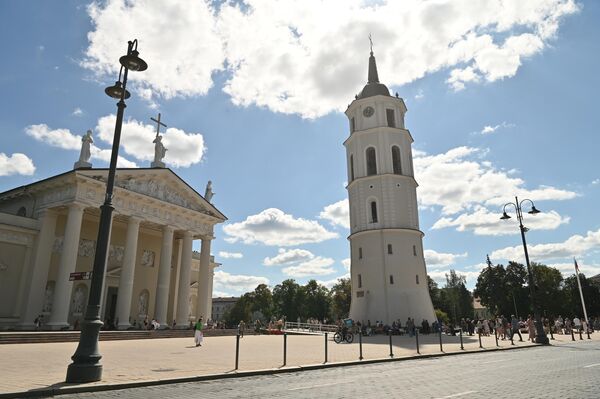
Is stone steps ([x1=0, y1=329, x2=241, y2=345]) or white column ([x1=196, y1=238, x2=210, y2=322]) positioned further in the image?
white column ([x1=196, y1=238, x2=210, y2=322])

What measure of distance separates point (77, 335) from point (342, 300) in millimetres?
72487

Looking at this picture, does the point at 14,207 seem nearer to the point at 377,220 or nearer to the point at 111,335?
the point at 111,335

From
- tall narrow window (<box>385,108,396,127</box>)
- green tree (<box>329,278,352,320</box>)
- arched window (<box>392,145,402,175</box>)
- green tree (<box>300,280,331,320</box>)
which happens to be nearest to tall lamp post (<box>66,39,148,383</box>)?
arched window (<box>392,145,402,175</box>)

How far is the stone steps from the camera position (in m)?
21.1

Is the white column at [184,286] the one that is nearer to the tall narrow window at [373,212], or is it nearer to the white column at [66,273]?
the white column at [66,273]

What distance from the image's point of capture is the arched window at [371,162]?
4597cm

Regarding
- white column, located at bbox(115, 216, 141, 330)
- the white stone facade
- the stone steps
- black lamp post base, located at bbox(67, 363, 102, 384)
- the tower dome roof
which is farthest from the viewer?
the tower dome roof

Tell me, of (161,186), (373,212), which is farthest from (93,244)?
(373,212)

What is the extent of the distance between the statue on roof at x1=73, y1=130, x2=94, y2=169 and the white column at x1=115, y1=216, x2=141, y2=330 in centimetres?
527

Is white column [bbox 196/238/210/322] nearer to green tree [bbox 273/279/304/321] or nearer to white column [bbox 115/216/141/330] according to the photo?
white column [bbox 115/216/141/330]

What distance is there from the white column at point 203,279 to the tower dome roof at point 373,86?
25.5 m

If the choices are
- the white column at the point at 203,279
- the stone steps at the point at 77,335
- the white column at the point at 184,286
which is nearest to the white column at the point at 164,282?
the white column at the point at 184,286

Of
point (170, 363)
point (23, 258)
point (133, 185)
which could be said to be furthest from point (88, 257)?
point (170, 363)

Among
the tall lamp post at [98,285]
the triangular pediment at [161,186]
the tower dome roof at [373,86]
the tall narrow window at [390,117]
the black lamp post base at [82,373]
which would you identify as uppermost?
the tower dome roof at [373,86]
